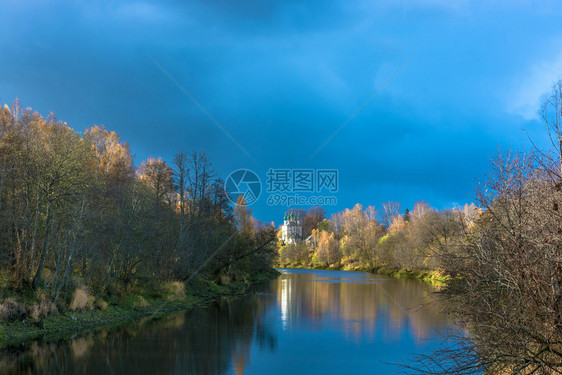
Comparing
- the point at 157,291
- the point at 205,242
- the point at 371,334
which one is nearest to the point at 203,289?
the point at 205,242

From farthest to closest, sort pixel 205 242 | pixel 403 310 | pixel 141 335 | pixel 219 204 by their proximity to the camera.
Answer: pixel 219 204, pixel 205 242, pixel 403 310, pixel 141 335

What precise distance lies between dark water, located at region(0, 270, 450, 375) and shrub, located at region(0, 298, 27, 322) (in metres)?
2.09

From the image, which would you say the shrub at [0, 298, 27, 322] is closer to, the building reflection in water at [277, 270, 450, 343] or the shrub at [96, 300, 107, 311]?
the shrub at [96, 300, 107, 311]

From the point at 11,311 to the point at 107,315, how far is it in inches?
222

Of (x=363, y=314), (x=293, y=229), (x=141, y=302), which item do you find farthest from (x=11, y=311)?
(x=293, y=229)

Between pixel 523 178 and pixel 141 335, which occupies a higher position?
pixel 523 178

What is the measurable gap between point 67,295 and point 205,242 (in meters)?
16.3

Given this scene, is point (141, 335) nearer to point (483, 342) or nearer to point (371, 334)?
point (371, 334)

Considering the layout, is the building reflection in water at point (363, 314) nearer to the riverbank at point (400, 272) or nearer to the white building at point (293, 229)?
the riverbank at point (400, 272)

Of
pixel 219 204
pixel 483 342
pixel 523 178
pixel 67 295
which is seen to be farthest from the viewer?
pixel 219 204

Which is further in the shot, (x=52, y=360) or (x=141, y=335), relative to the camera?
(x=141, y=335)

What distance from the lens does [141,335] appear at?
787 inches

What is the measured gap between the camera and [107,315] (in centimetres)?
2319

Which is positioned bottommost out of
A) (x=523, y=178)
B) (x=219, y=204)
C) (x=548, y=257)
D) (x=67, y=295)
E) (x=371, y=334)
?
(x=371, y=334)
